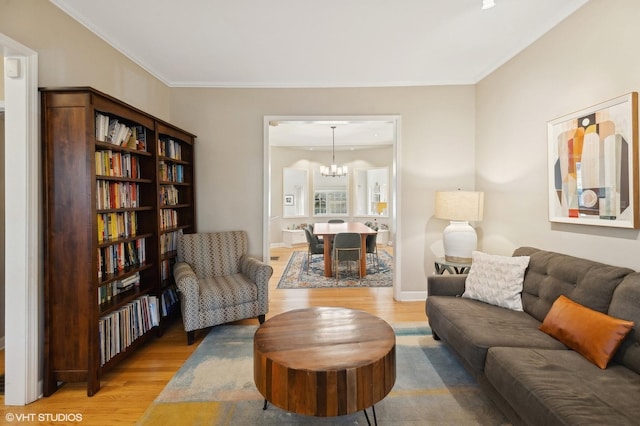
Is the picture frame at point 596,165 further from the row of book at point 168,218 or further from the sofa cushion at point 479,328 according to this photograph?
the row of book at point 168,218

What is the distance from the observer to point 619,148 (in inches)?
76.2

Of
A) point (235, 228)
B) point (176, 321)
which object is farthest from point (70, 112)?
point (176, 321)

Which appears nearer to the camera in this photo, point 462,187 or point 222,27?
point 222,27

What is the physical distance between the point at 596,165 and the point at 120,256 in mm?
3693

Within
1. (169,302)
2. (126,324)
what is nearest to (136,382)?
(126,324)

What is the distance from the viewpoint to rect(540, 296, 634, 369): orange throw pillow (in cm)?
152

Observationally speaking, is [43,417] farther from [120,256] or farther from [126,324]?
[120,256]

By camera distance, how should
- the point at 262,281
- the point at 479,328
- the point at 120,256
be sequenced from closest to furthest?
the point at 479,328 → the point at 120,256 → the point at 262,281

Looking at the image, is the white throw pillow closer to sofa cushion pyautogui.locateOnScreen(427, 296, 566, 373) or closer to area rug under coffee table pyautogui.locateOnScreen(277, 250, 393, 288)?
sofa cushion pyautogui.locateOnScreen(427, 296, 566, 373)

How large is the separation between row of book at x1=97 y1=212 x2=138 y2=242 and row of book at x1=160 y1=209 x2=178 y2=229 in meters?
0.31

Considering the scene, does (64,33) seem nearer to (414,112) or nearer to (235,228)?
(235,228)

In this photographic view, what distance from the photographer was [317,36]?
2.66 metres

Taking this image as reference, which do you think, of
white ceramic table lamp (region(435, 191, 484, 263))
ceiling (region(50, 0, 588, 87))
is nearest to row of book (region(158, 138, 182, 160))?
ceiling (region(50, 0, 588, 87))

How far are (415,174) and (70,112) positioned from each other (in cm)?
338
